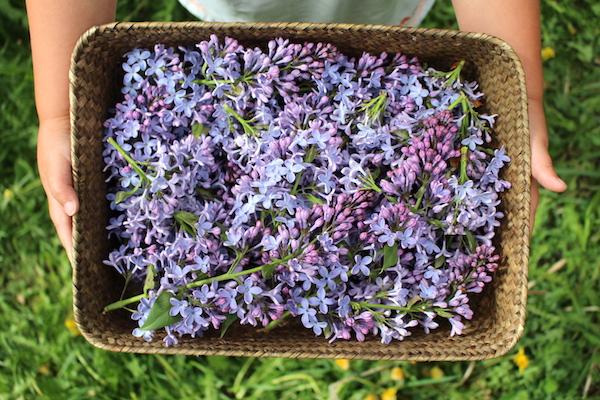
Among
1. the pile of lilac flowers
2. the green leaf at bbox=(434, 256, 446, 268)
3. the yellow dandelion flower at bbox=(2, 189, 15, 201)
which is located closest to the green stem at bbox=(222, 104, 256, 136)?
the pile of lilac flowers

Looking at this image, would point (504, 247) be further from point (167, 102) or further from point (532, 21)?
point (167, 102)

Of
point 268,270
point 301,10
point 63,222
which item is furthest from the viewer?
point 301,10

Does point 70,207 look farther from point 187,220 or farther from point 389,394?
point 389,394

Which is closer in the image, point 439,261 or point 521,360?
point 439,261

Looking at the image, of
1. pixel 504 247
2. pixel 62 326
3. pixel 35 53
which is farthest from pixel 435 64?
pixel 62 326

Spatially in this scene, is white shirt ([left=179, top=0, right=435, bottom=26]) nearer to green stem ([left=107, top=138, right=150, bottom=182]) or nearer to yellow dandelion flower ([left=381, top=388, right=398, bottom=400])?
green stem ([left=107, top=138, right=150, bottom=182])

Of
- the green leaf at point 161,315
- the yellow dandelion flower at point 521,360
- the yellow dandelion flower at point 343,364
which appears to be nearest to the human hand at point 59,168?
the green leaf at point 161,315

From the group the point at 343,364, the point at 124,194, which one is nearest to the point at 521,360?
the point at 343,364
